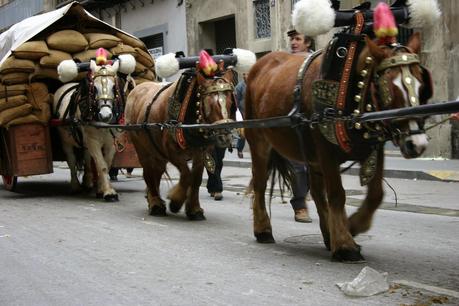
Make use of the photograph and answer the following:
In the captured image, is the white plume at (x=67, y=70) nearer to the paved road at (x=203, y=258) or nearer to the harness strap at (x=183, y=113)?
the paved road at (x=203, y=258)

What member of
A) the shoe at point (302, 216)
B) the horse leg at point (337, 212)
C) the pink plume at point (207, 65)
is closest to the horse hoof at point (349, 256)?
the horse leg at point (337, 212)

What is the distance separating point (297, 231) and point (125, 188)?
229 inches

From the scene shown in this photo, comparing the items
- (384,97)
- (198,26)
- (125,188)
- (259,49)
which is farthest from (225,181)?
(198,26)

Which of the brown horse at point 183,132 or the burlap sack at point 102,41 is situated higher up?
the burlap sack at point 102,41

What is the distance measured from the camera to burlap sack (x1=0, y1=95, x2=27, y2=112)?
1090cm

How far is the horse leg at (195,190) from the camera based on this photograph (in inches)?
331

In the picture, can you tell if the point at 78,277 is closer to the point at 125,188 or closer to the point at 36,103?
the point at 36,103

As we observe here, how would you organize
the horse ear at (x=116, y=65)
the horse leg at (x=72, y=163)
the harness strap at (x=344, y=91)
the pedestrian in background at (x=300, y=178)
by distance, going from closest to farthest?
the harness strap at (x=344, y=91) → the pedestrian in background at (x=300, y=178) → the horse ear at (x=116, y=65) → the horse leg at (x=72, y=163)

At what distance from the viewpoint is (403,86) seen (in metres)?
4.80

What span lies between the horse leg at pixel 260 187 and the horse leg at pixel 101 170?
424 cm

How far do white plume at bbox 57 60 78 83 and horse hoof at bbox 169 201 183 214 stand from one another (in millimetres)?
3260

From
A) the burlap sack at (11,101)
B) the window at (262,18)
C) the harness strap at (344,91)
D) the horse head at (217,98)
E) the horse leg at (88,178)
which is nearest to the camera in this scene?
the harness strap at (344,91)

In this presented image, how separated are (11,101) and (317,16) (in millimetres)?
6807

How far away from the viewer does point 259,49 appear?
21.5 m
